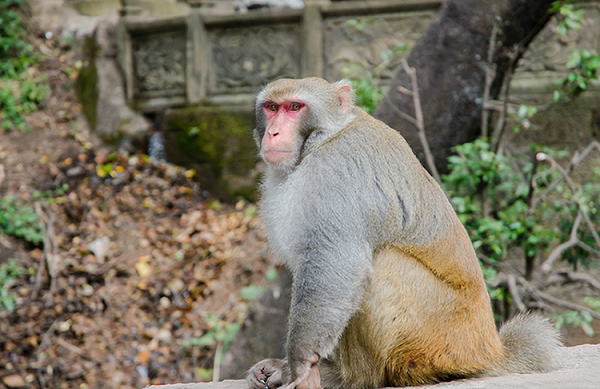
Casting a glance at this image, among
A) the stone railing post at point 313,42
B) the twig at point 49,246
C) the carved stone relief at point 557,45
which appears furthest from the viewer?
the stone railing post at point 313,42

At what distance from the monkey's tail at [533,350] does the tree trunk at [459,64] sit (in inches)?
94.3

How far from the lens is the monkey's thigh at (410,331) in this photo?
2891 mm

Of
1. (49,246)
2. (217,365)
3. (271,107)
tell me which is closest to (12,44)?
(49,246)

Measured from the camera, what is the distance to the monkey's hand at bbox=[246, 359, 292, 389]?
3.11 m

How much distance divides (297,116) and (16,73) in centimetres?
780

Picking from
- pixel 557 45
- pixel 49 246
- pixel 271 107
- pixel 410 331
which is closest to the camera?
pixel 410 331

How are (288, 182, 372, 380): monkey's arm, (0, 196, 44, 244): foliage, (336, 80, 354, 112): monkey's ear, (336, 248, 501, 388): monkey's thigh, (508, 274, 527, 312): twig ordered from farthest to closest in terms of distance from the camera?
(0, 196, 44, 244): foliage
(508, 274, 527, 312): twig
(336, 80, 354, 112): monkey's ear
(336, 248, 501, 388): monkey's thigh
(288, 182, 372, 380): monkey's arm

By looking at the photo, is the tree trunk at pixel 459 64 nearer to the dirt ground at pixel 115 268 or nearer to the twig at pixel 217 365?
the dirt ground at pixel 115 268

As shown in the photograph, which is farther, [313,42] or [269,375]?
[313,42]

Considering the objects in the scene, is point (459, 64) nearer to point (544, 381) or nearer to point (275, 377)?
point (544, 381)

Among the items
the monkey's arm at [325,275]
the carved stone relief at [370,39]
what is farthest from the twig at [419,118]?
the carved stone relief at [370,39]

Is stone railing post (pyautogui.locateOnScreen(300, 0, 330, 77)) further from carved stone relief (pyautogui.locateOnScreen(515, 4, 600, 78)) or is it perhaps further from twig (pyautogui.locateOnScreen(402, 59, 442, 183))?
twig (pyautogui.locateOnScreen(402, 59, 442, 183))

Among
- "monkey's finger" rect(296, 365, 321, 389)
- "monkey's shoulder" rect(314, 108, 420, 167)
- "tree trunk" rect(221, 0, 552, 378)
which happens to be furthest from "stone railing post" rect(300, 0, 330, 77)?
"monkey's finger" rect(296, 365, 321, 389)

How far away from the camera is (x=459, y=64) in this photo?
17.4 feet
